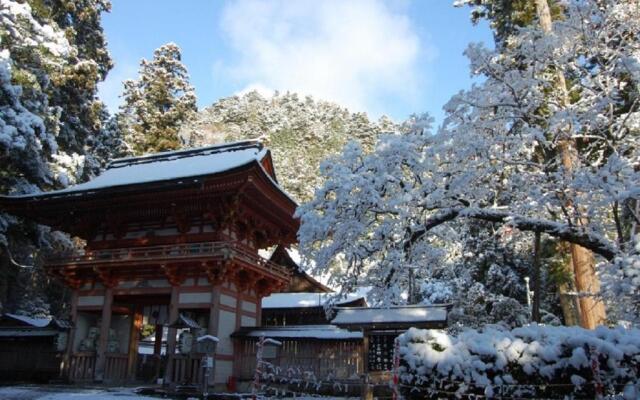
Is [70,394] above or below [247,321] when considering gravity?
below

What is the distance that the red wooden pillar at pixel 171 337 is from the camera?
16656 millimetres

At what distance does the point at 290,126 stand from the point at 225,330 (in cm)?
6387

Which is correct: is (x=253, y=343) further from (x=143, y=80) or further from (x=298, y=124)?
(x=298, y=124)

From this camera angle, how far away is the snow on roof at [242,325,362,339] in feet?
52.9

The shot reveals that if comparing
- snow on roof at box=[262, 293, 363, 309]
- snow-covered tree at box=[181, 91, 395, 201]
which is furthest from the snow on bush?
snow-covered tree at box=[181, 91, 395, 201]

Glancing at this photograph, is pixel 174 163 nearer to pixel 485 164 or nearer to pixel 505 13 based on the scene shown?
pixel 505 13

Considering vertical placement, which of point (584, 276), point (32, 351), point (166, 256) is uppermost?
point (166, 256)

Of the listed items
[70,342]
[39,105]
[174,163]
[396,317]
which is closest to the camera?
[396,317]

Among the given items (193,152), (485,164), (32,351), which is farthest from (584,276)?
(32,351)

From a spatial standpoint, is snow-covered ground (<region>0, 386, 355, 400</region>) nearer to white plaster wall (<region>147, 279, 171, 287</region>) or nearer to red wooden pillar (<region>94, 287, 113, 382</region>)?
red wooden pillar (<region>94, 287, 113, 382</region>)

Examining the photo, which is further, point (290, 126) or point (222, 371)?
point (290, 126)

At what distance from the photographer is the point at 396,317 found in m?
13.2

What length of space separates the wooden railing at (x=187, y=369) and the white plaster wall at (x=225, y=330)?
911 mm

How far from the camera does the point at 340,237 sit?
10547 mm
